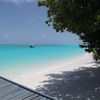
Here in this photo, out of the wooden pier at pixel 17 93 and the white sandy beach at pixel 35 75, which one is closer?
the wooden pier at pixel 17 93

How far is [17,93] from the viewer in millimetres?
5480

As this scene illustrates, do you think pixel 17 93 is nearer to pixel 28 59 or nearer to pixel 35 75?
pixel 35 75

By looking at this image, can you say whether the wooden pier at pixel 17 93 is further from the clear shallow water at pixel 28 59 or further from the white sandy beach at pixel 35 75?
the clear shallow water at pixel 28 59

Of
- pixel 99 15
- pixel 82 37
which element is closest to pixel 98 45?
pixel 82 37

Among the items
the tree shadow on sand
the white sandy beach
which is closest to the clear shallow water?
the white sandy beach

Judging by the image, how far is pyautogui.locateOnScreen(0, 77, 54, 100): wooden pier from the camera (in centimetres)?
525

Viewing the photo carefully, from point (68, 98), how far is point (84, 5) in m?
4.36

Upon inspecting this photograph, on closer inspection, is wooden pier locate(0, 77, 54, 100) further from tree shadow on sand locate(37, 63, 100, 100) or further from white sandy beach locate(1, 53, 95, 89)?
white sandy beach locate(1, 53, 95, 89)

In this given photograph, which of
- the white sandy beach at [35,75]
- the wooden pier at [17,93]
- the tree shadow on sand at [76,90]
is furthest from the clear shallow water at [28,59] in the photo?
the wooden pier at [17,93]

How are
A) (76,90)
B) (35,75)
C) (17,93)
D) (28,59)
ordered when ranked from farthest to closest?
(28,59), (35,75), (76,90), (17,93)

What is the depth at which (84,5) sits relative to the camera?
32.4 feet

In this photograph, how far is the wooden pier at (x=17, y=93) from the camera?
5250 mm

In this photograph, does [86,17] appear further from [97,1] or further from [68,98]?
[68,98]

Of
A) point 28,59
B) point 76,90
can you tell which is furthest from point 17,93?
point 28,59
